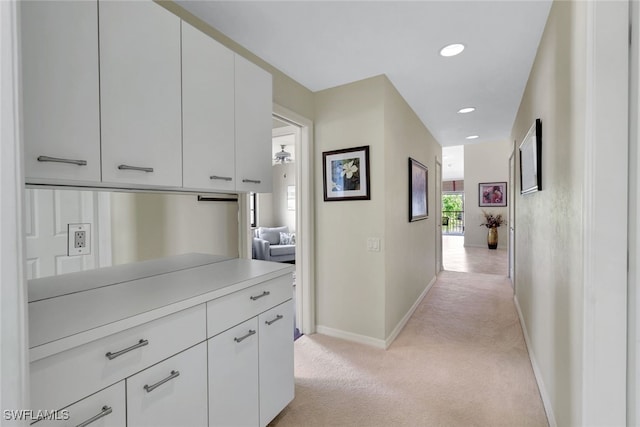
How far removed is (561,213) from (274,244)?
17.5 feet

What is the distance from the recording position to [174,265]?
1.59 meters

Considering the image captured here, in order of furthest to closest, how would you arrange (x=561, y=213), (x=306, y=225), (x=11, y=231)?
(x=306, y=225)
(x=561, y=213)
(x=11, y=231)

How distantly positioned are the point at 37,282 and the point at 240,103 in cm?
126

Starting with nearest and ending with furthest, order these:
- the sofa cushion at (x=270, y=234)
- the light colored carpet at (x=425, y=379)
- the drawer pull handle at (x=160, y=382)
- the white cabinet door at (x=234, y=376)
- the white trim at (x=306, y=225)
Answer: the drawer pull handle at (x=160, y=382), the white cabinet door at (x=234, y=376), the light colored carpet at (x=425, y=379), the white trim at (x=306, y=225), the sofa cushion at (x=270, y=234)

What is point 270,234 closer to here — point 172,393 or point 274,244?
point 274,244

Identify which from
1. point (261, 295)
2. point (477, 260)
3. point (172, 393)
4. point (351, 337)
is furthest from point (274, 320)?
point (477, 260)

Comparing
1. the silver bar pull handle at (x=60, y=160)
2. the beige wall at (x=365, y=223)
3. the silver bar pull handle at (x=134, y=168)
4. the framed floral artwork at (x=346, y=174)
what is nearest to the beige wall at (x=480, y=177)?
the beige wall at (x=365, y=223)

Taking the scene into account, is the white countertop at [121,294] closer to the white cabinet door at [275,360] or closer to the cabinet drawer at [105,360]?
the cabinet drawer at [105,360]

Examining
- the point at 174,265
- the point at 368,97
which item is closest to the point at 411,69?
the point at 368,97

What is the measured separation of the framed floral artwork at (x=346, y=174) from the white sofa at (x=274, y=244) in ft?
10.6

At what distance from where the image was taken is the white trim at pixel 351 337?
256 centimetres

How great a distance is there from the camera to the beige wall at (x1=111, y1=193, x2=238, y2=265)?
139 centimetres

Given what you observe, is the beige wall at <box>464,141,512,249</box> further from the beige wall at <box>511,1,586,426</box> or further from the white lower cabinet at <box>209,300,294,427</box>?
the white lower cabinet at <box>209,300,294,427</box>

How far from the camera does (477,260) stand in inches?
253
